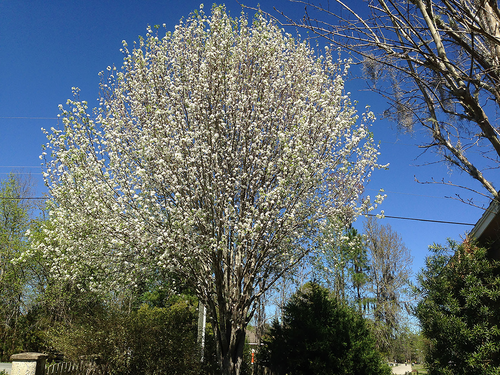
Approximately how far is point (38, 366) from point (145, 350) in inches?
78.9

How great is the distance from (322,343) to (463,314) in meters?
3.17

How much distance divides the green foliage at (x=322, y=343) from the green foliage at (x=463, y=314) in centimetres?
171

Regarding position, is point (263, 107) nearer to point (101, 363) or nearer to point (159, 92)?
point (159, 92)

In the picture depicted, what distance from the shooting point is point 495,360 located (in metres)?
6.55

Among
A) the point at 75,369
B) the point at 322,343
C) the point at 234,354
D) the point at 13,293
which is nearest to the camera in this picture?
the point at 234,354

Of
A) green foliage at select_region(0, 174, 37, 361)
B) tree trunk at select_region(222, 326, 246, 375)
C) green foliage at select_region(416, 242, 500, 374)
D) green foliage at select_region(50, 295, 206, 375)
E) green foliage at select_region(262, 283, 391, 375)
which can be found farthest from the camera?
green foliage at select_region(0, 174, 37, 361)

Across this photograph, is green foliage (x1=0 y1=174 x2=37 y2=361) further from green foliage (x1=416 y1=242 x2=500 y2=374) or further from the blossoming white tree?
green foliage (x1=416 y1=242 x2=500 y2=374)

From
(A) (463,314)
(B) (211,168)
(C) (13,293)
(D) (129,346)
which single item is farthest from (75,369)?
(C) (13,293)

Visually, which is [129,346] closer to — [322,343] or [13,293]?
[322,343]

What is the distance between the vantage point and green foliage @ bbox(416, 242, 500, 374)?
21.1ft

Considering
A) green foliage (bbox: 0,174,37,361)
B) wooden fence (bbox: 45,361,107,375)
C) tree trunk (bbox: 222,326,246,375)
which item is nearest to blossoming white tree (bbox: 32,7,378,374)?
tree trunk (bbox: 222,326,246,375)

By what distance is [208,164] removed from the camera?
7266mm

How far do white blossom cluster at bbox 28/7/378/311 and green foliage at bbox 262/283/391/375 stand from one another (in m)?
1.76

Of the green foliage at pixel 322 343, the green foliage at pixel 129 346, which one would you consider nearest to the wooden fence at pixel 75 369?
the green foliage at pixel 129 346
